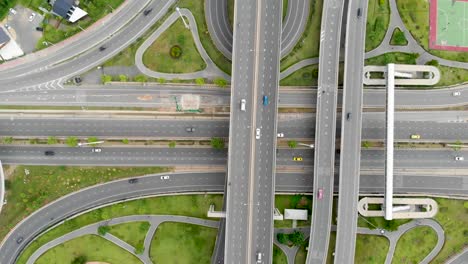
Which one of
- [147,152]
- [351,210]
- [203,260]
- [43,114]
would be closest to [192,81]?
[147,152]

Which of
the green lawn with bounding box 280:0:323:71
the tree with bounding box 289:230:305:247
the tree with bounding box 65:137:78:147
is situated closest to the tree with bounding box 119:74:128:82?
the tree with bounding box 65:137:78:147

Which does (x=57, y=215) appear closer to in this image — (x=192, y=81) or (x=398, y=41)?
(x=192, y=81)

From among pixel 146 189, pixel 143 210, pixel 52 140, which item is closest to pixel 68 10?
pixel 52 140

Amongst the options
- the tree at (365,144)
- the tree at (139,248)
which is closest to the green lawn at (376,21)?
the tree at (365,144)

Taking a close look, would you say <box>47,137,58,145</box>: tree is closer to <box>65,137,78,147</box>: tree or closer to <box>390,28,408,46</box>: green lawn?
<box>65,137,78,147</box>: tree

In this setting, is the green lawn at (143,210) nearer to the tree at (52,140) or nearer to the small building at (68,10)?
the tree at (52,140)
